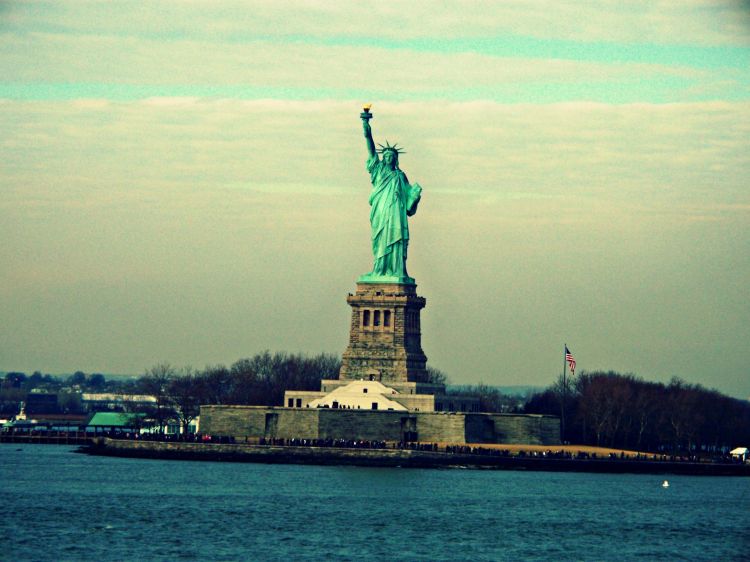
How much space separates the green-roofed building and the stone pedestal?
83.0ft

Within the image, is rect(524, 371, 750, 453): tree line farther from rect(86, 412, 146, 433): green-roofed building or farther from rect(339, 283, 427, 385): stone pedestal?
rect(86, 412, 146, 433): green-roofed building

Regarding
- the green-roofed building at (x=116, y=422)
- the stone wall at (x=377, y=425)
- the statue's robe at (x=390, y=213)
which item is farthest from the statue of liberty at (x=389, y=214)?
the green-roofed building at (x=116, y=422)

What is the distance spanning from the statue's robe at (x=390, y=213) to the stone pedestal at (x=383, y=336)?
1277 mm

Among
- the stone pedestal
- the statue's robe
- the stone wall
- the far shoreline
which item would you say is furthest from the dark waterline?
the statue's robe

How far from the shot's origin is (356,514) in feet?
230

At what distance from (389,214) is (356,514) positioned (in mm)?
31547

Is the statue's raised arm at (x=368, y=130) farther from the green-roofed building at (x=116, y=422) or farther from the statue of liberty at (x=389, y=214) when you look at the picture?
the green-roofed building at (x=116, y=422)

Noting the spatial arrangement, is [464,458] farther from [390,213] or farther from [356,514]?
[356,514]

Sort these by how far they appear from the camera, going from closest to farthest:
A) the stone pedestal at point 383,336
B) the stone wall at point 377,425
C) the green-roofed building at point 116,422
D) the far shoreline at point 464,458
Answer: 1. the far shoreline at point 464,458
2. the stone wall at point 377,425
3. the stone pedestal at point 383,336
4. the green-roofed building at point 116,422

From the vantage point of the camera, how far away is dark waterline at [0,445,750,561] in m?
60.7

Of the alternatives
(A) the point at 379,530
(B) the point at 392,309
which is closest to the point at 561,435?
(B) the point at 392,309

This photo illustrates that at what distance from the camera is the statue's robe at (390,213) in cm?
9938

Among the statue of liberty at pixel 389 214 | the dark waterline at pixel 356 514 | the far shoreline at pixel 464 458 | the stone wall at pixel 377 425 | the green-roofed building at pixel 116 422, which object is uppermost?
the statue of liberty at pixel 389 214

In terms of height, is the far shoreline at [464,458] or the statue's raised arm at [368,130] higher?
the statue's raised arm at [368,130]
